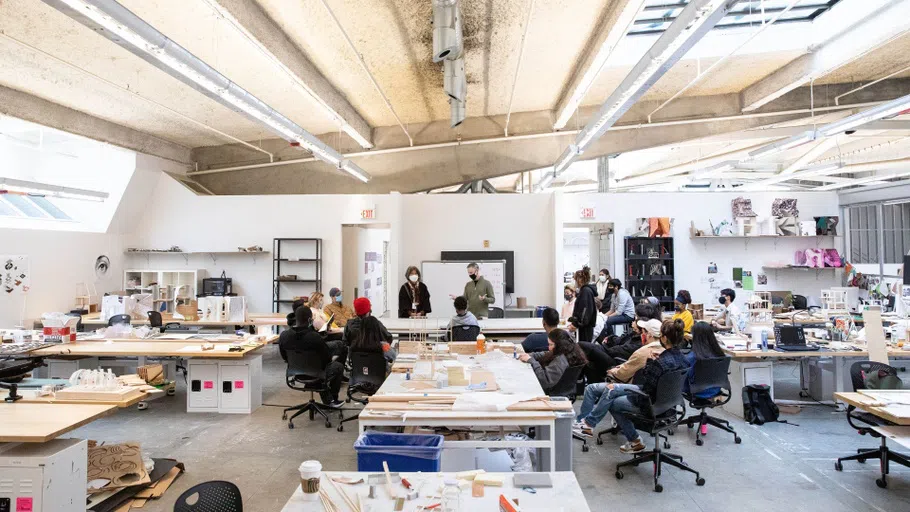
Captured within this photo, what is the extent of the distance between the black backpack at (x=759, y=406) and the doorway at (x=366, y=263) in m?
6.56

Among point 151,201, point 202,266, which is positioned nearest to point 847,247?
point 202,266

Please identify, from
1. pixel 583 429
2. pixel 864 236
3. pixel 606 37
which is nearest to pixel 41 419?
pixel 583 429

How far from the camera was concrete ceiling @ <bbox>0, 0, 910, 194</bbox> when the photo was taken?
5.86m

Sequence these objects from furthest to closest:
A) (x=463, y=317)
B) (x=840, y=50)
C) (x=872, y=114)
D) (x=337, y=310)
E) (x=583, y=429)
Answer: (x=337, y=310) → (x=840, y=50) → (x=872, y=114) → (x=463, y=317) → (x=583, y=429)

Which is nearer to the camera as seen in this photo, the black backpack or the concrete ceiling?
the black backpack

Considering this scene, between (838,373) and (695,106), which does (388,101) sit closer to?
(695,106)

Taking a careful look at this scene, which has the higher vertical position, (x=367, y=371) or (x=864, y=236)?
(x=864, y=236)

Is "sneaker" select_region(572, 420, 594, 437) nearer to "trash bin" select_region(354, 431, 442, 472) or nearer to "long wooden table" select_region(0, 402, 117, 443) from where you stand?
"trash bin" select_region(354, 431, 442, 472)

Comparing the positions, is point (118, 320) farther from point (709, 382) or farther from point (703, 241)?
point (703, 241)

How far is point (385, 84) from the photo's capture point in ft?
27.0

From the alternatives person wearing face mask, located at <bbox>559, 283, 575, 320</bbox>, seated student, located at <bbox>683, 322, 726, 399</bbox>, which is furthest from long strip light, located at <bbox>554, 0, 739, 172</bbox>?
person wearing face mask, located at <bbox>559, 283, 575, 320</bbox>

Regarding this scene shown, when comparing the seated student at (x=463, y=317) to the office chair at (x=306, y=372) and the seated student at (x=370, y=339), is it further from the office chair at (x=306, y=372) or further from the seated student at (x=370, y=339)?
the office chair at (x=306, y=372)

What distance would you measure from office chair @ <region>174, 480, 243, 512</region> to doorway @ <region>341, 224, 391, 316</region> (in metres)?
8.38

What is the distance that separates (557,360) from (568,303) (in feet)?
13.2
